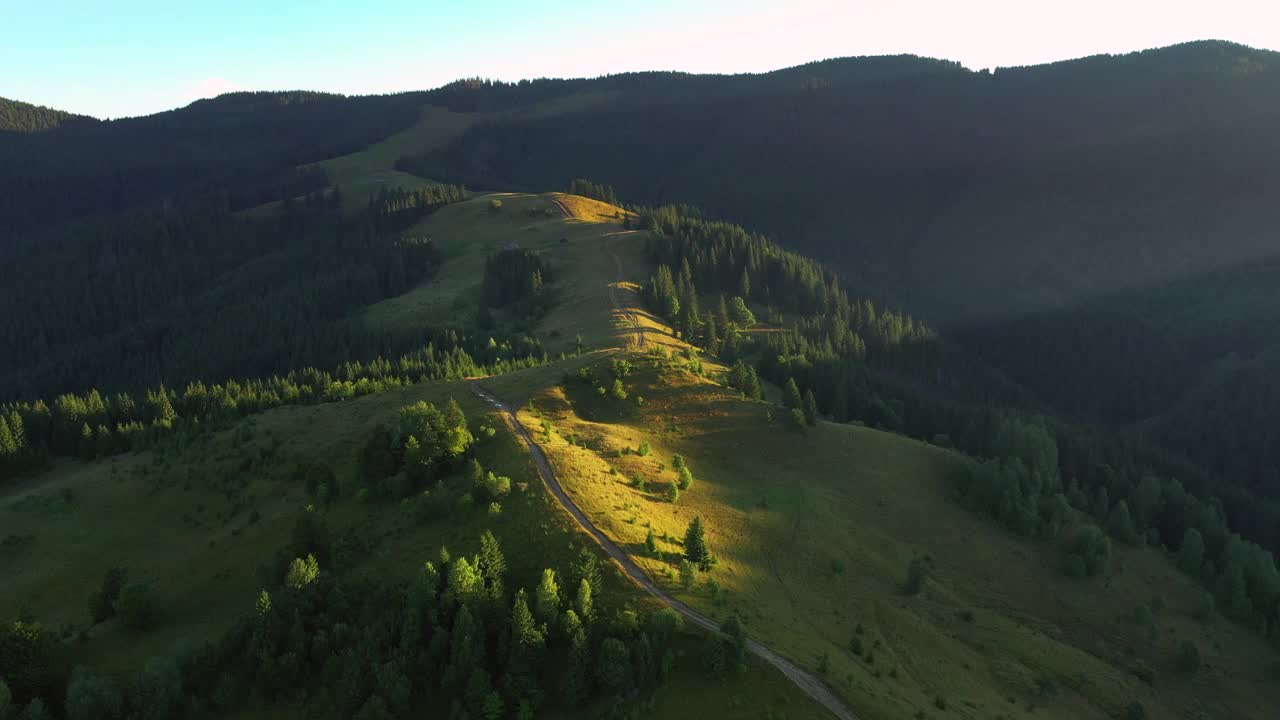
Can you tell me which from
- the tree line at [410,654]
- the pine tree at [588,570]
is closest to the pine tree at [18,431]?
the tree line at [410,654]

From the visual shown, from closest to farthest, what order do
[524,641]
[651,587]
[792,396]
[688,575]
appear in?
[524,641] → [651,587] → [688,575] → [792,396]

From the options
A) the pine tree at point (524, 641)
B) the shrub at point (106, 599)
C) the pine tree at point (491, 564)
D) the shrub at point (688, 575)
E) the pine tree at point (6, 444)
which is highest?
the pine tree at point (491, 564)

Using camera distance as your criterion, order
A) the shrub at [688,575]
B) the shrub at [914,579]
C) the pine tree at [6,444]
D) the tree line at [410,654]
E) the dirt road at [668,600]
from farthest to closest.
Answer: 1. the pine tree at [6,444]
2. the shrub at [914,579]
3. the shrub at [688,575]
4. the dirt road at [668,600]
5. the tree line at [410,654]

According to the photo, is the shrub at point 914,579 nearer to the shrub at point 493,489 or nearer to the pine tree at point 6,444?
the shrub at point 493,489

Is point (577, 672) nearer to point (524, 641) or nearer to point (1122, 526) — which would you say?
point (524, 641)

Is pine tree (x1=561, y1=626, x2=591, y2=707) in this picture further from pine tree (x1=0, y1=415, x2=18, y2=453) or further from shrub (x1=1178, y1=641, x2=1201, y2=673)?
pine tree (x1=0, y1=415, x2=18, y2=453)

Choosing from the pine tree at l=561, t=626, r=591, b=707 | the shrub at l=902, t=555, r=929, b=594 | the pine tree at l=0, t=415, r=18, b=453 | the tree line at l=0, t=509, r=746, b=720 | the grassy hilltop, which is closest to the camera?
the pine tree at l=561, t=626, r=591, b=707

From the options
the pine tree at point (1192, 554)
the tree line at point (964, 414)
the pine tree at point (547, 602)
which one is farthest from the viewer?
the pine tree at point (1192, 554)

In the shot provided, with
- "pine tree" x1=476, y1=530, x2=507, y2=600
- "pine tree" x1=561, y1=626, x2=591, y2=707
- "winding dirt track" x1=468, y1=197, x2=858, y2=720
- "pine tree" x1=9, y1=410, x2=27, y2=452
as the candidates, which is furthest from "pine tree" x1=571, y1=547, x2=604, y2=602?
"pine tree" x1=9, y1=410, x2=27, y2=452

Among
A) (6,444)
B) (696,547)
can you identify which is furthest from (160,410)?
(696,547)
